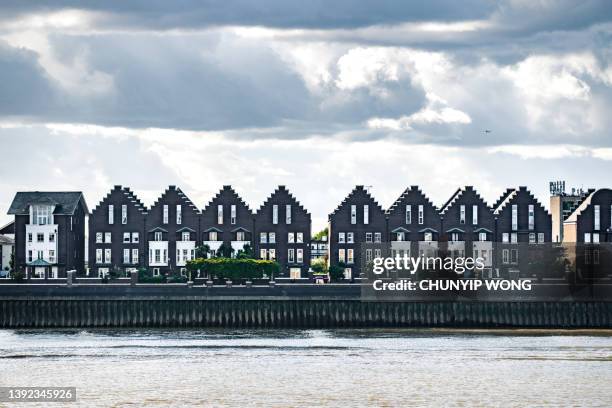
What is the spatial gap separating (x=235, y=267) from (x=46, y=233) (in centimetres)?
2435

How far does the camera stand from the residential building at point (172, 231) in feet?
575

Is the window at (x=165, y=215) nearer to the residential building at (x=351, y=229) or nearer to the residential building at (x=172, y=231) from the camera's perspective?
the residential building at (x=172, y=231)

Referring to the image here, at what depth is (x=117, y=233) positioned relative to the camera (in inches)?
6865

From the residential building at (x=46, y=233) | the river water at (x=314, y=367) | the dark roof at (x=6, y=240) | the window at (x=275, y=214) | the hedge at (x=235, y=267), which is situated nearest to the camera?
the river water at (x=314, y=367)

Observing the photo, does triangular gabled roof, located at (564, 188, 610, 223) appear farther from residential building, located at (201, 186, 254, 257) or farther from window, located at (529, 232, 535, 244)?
residential building, located at (201, 186, 254, 257)

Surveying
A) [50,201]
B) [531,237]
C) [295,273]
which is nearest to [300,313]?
[295,273]

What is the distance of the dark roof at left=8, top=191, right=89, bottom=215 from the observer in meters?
174

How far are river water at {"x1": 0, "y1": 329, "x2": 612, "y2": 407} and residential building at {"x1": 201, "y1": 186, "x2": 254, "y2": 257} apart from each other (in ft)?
183

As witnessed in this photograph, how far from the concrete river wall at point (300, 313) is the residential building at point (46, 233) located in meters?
46.7

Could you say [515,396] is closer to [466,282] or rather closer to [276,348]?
[276,348]

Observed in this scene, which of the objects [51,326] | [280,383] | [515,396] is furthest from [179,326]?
[515,396]

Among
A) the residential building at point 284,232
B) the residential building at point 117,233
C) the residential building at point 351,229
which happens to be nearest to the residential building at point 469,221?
the residential building at point 351,229

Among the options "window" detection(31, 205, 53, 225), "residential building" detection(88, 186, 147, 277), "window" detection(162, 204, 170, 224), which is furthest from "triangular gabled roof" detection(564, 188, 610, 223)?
"window" detection(31, 205, 53, 225)

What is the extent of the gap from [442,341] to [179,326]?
74.7 ft
